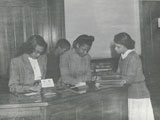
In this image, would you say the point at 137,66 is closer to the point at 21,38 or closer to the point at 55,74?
the point at 55,74

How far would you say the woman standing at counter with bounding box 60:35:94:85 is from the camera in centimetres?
214

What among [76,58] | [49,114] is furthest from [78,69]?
[49,114]

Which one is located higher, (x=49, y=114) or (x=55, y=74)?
(x=55, y=74)

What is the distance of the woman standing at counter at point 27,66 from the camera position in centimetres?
183

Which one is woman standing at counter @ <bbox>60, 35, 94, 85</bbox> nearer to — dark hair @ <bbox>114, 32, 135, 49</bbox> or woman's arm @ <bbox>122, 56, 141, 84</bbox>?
dark hair @ <bbox>114, 32, 135, 49</bbox>

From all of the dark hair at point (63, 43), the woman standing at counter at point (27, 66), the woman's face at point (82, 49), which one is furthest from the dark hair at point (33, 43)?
the dark hair at point (63, 43)

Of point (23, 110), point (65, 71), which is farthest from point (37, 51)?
point (23, 110)

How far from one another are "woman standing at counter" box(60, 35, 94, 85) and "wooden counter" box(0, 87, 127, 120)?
1.17ft

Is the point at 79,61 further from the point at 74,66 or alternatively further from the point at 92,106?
the point at 92,106

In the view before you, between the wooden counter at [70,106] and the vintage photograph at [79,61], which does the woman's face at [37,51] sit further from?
the wooden counter at [70,106]

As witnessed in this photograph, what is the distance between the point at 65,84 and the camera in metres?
2.07

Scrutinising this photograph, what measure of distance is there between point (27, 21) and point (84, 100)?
1.13 meters

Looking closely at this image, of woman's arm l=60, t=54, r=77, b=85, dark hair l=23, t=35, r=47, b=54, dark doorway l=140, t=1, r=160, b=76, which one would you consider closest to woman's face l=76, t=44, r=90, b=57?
woman's arm l=60, t=54, r=77, b=85

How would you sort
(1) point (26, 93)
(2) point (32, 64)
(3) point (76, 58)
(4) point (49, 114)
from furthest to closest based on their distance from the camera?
1. (3) point (76, 58)
2. (2) point (32, 64)
3. (1) point (26, 93)
4. (4) point (49, 114)
